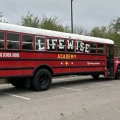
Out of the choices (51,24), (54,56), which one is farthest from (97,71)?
(51,24)

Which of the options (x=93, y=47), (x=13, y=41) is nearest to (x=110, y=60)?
(x=93, y=47)

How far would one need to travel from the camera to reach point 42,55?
1255cm

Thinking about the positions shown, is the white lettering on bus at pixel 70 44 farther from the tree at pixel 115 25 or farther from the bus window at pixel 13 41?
the tree at pixel 115 25

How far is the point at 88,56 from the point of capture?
15367 mm

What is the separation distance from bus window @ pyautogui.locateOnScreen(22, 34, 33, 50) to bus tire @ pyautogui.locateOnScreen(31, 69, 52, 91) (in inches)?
46.6

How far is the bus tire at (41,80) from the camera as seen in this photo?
12.2 metres

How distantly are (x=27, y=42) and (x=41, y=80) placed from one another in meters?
1.85

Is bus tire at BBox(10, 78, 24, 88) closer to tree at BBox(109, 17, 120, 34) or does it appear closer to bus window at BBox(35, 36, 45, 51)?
bus window at BBox(35, 36, 45, 51)

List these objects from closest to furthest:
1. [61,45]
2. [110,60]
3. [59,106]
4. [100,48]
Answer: [59,106]
[61,45]
[100,48]
[110,60]

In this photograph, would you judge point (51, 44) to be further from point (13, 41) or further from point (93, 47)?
point (93, 47)

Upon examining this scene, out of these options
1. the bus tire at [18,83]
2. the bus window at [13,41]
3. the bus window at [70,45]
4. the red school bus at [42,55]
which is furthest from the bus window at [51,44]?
the bus tire at [18,83]

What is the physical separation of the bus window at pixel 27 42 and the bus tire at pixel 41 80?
118 cm

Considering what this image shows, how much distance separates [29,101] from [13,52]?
2.34m

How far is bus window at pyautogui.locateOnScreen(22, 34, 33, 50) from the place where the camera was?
1170cm
